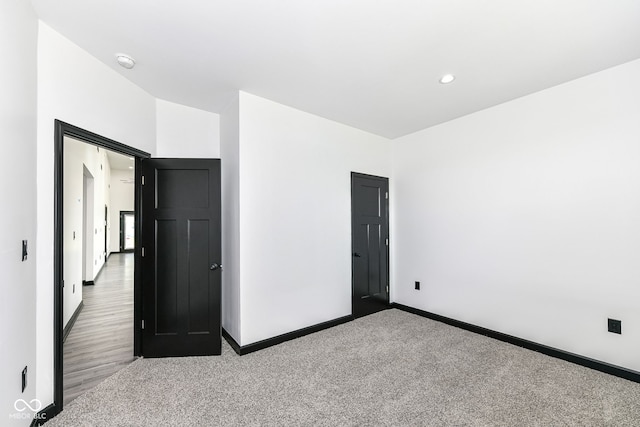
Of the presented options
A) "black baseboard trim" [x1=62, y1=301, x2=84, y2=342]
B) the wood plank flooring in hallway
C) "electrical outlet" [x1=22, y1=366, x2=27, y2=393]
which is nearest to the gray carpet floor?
the wood plank flooring in hallway

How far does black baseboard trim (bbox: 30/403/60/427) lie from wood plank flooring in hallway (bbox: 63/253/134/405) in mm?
185

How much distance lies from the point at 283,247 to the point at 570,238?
3009mm

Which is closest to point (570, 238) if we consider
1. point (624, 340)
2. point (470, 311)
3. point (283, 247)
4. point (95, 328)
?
point (624, 340)

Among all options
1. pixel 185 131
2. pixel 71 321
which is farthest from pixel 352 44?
pixel 71 321

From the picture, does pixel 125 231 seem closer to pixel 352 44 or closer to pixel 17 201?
pixel 17 201

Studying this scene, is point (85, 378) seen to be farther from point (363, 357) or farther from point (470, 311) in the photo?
point (470, 311)

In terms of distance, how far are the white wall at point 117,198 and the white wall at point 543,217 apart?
11.5m

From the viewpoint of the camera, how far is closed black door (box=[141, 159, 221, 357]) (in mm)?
2891

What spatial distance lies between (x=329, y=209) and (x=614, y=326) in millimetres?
3048

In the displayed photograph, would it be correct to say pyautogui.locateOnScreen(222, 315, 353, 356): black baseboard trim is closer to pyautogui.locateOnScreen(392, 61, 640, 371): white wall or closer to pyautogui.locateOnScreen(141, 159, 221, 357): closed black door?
pyautogui.locateOnScreen(141, 159, 221, 357): closed black door

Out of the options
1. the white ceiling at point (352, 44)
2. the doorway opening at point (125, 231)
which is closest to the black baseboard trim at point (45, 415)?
the white ceiling at point (352, 44)

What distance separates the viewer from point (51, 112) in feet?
6.61

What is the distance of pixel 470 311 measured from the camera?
3.56 meters

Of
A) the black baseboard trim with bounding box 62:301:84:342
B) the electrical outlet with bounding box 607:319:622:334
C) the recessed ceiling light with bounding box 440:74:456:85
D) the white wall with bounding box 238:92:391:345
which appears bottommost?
the black baseboard trim with bounding box 62:301:84:342
